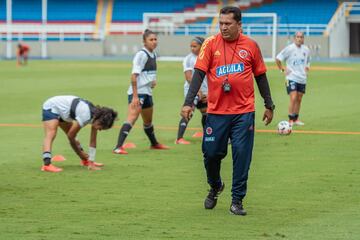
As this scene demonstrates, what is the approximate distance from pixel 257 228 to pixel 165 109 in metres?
16.3

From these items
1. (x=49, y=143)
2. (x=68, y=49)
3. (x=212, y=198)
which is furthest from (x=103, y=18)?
(x=212, y=198)

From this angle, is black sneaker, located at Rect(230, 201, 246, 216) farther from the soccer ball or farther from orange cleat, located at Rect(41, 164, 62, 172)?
the soccer ball

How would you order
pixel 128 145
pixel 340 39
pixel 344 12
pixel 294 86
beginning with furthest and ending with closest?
pixel 340 39 → pixel 344 12 → pixel 294 86 → pixel 128 145

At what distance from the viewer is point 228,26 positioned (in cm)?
1027

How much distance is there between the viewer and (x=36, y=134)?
64.8 feet

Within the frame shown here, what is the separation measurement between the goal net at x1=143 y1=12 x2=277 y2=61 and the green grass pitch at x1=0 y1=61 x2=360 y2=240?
3877 cm

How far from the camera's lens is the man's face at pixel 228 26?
404 inches

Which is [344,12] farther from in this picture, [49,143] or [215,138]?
[215,138]

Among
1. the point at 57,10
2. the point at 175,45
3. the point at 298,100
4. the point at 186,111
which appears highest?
the point at 57,10

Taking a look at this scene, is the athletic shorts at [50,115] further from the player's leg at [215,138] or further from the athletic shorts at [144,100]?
the player's leg at [215,138]

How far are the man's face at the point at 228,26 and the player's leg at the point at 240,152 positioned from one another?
87cm

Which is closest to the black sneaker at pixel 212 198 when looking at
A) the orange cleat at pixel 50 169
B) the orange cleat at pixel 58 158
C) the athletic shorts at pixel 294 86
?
the orange cleat at pixel 50 169

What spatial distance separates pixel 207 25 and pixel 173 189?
2107 inches

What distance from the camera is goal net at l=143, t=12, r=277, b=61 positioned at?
205 feet
